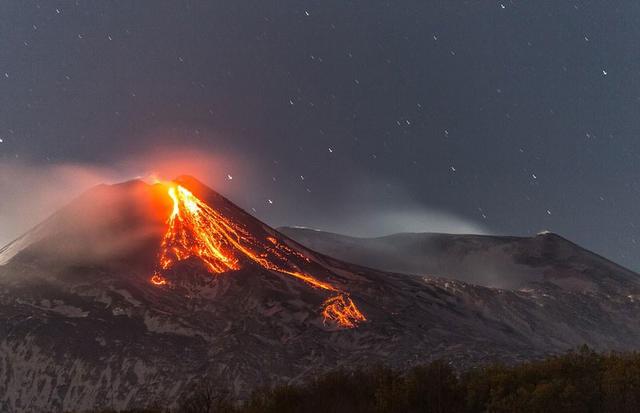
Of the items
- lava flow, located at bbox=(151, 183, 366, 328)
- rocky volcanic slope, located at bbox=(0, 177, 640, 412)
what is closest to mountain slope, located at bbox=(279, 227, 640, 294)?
rocky volcanic slope, located at bbox=(0, 177, 640, 412)

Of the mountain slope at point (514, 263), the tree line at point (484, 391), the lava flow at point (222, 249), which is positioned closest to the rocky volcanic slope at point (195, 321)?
the lava flow at point (222, 249)

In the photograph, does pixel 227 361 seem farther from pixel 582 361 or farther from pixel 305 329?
pixel 582 361

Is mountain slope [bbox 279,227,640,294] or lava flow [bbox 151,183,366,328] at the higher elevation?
mountain slope [bbox 279,227,640,294]

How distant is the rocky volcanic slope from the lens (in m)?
57.3

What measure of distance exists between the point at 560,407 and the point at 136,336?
2082 inches

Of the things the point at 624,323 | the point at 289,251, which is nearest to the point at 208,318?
the point at 289,251

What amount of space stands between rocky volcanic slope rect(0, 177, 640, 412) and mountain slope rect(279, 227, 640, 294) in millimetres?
32291

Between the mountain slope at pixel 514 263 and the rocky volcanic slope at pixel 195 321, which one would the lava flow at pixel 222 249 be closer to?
the rocky volcanic slope at pixel 195 321

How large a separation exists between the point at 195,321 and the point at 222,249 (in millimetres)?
27347

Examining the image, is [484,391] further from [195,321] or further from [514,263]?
[514,263]

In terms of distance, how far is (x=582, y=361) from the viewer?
89.0ft

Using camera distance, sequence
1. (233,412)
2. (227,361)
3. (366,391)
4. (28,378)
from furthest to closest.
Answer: (227,361)
(28,378)
(366,391)
(233,412)

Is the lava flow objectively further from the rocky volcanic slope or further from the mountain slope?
the mountain slope

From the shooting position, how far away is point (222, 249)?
9744cm
